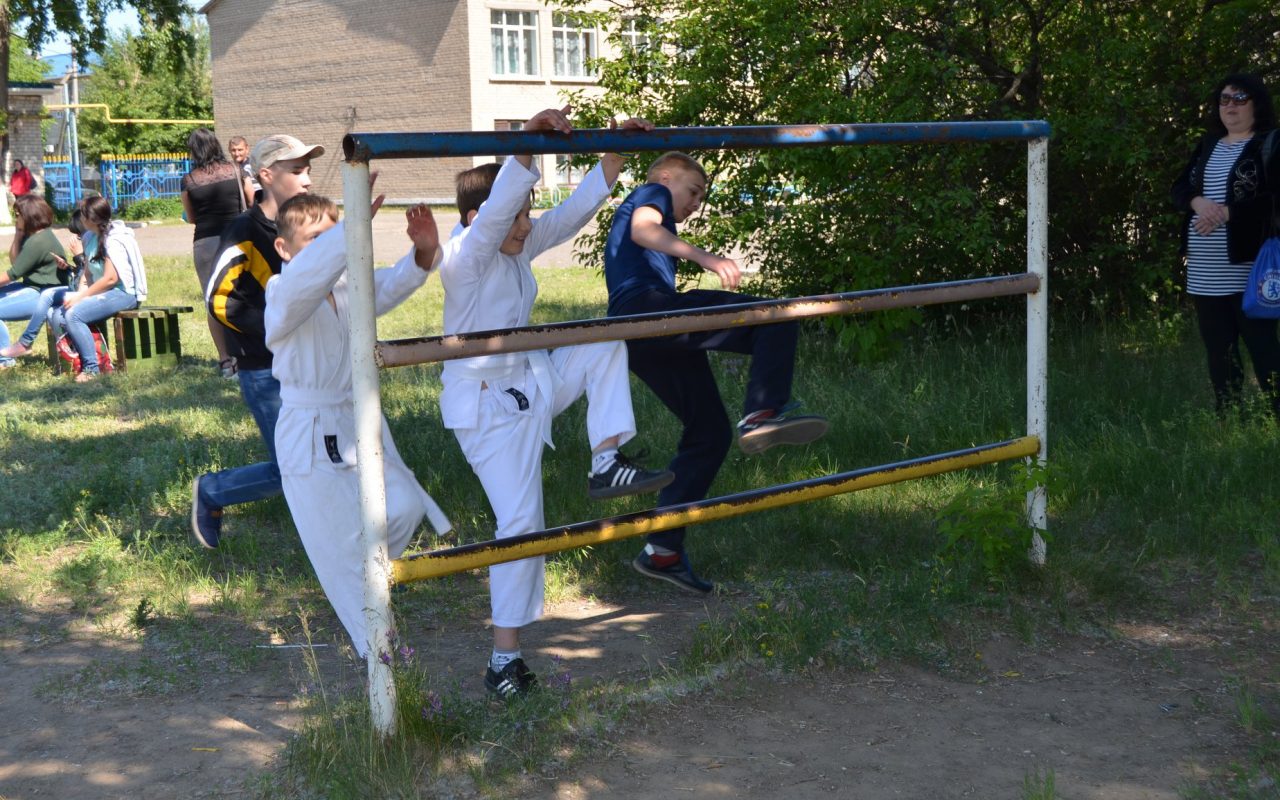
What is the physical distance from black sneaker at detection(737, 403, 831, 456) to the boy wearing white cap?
1.77 metres

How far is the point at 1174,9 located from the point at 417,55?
37.7m

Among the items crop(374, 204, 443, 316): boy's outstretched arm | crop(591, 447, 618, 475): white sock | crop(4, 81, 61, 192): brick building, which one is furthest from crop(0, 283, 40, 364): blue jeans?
crop(4, 81, 61, 192): brick building

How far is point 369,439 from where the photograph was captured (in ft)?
10.2

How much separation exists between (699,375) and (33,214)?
790 centimetres

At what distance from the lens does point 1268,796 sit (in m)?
3.01

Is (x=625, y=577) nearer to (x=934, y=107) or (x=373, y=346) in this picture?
(x=373, y=346)

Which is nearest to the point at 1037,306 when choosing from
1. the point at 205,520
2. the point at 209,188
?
the point at 205,520

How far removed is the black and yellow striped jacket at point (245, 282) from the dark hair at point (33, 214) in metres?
6.43

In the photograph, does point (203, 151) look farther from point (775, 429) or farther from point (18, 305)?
point (775, 429)

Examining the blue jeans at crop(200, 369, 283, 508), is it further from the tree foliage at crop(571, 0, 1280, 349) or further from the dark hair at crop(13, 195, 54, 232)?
the dark hair at crop(13, 195, 54, 232)

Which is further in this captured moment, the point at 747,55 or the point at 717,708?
the point at 747,55

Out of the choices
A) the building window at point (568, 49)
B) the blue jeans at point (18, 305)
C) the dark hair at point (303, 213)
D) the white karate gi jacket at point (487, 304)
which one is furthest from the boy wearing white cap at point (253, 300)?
the building window at point (568, 49)

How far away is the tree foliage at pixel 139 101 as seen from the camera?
5306cm

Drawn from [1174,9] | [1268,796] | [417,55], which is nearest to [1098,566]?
[1268,796]
